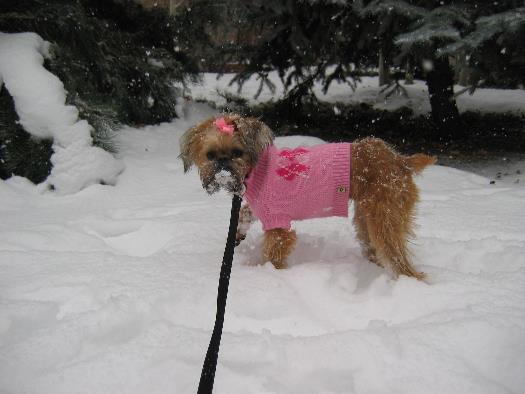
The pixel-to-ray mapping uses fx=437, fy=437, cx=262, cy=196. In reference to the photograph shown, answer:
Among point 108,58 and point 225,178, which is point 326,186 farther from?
point 108,58

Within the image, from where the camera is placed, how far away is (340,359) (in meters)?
2.06

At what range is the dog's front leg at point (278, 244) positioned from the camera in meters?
3.10

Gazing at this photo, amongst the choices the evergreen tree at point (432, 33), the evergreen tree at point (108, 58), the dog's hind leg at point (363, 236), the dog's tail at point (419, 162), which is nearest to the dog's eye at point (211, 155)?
the dog's hind leg at point (363, 236)

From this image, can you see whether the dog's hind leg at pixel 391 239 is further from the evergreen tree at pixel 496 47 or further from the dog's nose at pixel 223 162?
the evergreen tree at pixel 496 47

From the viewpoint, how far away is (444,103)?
6.91 metres

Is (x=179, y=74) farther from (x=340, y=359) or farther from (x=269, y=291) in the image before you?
(x=340, y=359)

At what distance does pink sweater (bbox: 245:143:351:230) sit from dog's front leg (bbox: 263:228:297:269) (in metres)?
0.08

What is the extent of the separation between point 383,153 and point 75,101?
376 cm

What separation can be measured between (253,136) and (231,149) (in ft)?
0.53

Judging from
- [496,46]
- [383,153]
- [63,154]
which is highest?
[496,46]

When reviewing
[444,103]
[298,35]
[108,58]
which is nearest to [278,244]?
[298,35]

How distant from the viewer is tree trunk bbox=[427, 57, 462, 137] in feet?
22.0

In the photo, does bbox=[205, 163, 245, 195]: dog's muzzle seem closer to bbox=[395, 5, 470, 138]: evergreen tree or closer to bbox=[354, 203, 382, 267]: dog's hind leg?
bbox=[354, 203, 382, 267]: dog's hind leg

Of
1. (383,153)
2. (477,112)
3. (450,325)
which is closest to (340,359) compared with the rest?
(450,325)
